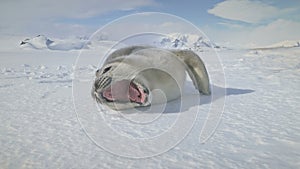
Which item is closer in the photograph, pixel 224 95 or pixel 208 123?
pixel 208 123

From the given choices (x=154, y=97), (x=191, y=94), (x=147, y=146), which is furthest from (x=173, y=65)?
(x=147, y=146)

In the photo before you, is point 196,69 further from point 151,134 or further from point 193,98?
point 151,134

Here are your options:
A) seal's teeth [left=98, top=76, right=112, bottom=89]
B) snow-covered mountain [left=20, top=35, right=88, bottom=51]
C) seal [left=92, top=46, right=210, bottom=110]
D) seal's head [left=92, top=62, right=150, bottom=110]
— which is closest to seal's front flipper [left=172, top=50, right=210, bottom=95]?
seal [left=92, top=46, right=210, bottom=110]

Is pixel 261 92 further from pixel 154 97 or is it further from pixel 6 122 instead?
pixel 6 122

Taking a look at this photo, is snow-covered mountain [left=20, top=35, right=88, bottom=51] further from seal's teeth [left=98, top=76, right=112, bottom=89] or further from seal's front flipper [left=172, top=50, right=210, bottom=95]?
seal's teeth [left=98, top=76, right=112, bottom=89]

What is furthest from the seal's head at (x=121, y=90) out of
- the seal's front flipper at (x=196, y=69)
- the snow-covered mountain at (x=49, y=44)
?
the snow-covered mountain at (x=49, y=44)

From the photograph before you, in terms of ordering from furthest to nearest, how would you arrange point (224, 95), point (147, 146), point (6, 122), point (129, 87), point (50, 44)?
1. point (50, 44)
2. point (224, 95)
3. point (129, 87)
4. point (6, 122)
5. point (147, 146)

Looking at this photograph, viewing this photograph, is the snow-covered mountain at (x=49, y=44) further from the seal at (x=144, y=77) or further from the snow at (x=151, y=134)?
the snow at (x=151, y=134)
